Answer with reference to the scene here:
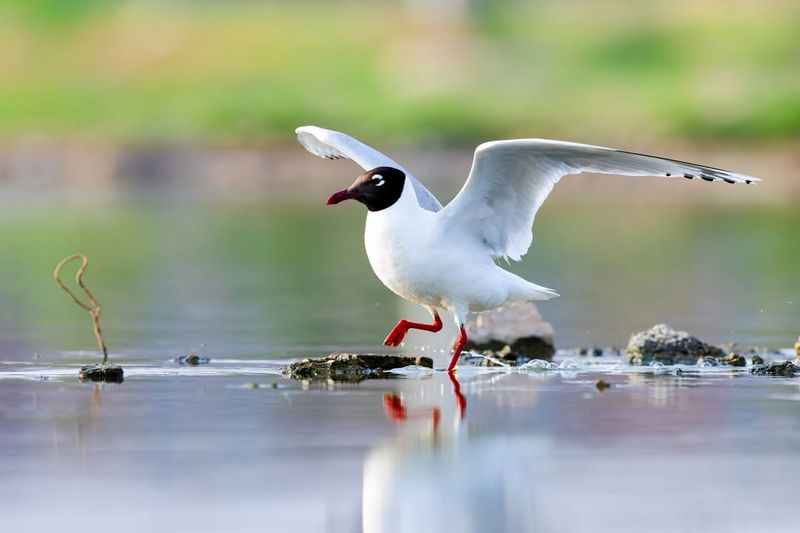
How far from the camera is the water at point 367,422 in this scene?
24.4 ft

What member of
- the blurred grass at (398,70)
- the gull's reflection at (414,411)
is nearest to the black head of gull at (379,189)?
the gull's reflection at (414,411)

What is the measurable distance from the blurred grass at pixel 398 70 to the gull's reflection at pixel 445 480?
105ft

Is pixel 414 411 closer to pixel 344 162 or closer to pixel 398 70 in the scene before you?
pixel 344 162

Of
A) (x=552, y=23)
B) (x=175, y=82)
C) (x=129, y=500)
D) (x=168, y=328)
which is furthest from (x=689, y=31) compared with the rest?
(x=129, y=500)

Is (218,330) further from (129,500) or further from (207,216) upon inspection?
(207,216)

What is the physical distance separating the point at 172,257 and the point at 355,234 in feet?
18.9

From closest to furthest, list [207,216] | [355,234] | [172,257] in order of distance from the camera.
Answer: [172,257] → [355,234] → [207,216]

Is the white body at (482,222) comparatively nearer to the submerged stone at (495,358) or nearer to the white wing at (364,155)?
the white wing at (364,155)

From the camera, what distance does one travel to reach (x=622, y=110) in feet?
148

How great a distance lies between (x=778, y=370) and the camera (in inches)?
450

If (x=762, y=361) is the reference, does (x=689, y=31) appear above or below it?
above

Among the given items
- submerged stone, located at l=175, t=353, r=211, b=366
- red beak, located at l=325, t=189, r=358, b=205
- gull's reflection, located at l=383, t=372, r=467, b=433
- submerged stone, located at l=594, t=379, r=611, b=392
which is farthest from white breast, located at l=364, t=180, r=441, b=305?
submerged stone, located at l=175, t=353, r=211, b=366

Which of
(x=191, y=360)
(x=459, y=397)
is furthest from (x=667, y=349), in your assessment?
(x=191, y=360)

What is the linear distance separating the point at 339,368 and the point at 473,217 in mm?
1418
